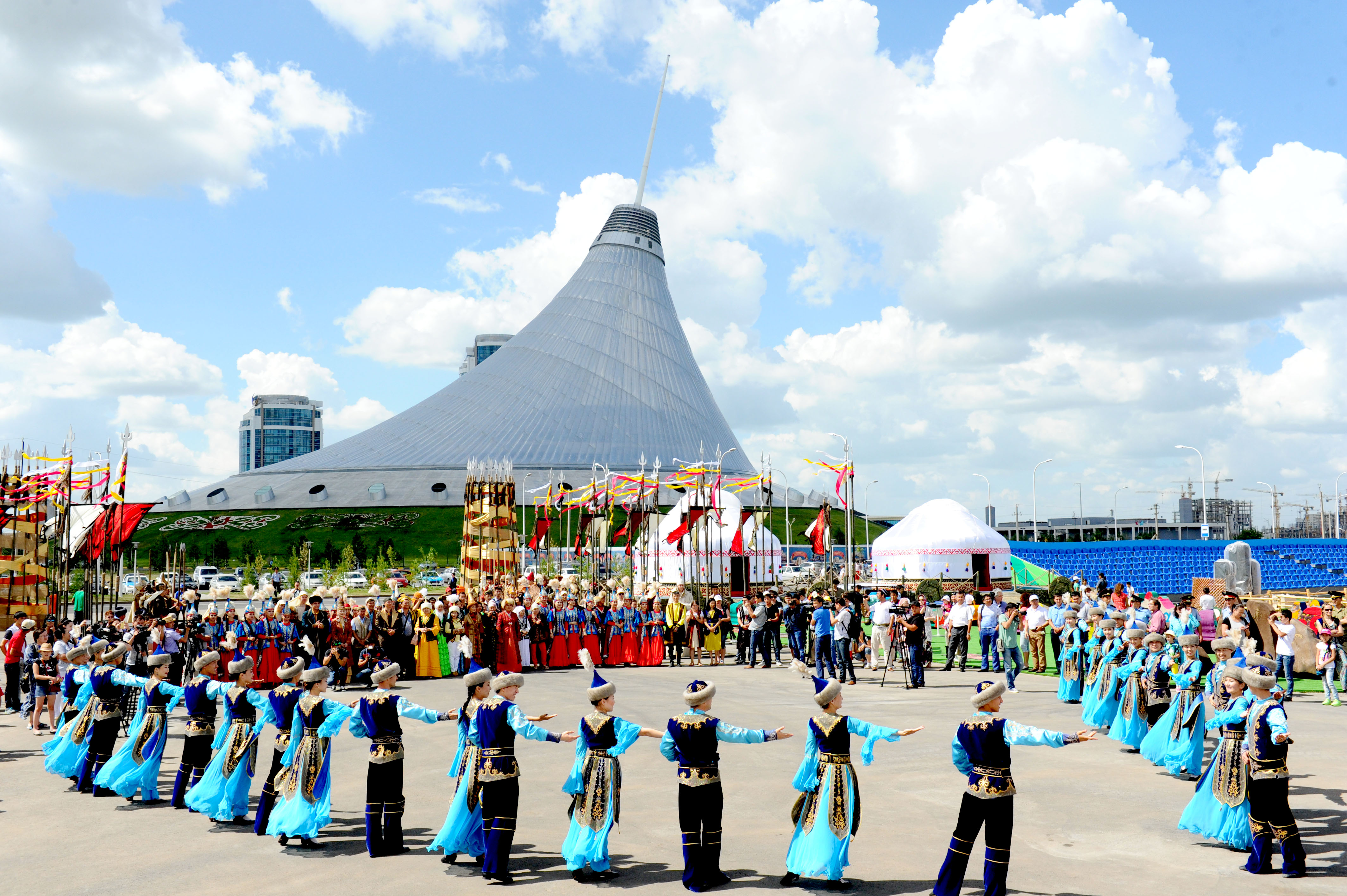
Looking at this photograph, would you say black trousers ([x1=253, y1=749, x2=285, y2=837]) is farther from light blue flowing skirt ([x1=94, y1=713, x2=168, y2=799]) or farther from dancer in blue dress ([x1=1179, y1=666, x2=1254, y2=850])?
dancer in blue dress ([x1=1179, y1=666, x2=1254, y2=850])

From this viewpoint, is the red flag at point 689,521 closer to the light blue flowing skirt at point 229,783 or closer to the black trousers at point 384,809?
the light blue flowing skirt at point 229,783

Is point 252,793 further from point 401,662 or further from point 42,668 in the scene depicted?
point 401,662

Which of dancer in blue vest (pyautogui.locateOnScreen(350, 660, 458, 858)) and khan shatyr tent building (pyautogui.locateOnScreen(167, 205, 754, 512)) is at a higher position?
khan shatyr tent building (pyautogui.locateOnScreen(167, 205, 754, 512))

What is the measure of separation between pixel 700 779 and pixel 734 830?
172cm

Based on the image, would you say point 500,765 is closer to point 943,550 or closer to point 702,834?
point 702,834

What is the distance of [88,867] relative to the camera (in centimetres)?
791

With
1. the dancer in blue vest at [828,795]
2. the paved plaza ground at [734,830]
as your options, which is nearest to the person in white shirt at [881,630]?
the paved plaza ground at [734,830]

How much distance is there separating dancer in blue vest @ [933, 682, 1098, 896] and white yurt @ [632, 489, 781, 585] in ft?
94.7

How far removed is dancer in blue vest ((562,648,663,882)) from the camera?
24.7 feet

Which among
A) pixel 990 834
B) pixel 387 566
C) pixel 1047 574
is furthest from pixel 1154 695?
pixel 387 566

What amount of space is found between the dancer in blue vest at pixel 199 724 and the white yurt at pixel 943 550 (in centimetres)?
3504

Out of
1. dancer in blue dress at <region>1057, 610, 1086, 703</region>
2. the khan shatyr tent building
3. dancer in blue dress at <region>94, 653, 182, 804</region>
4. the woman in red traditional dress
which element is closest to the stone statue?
dancer in blue dress at <region>1057, 610, 1086, 703</region>

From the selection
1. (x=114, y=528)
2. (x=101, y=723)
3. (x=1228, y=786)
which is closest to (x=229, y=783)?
(x=101, y=723)

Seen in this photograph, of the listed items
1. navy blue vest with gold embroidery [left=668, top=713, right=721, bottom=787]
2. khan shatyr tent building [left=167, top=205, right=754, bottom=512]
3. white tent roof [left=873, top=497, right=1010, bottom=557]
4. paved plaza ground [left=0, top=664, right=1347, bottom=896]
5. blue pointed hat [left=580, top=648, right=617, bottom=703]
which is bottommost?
paved plaza ground [left=0, top=664, right=1347, bottom=896]
